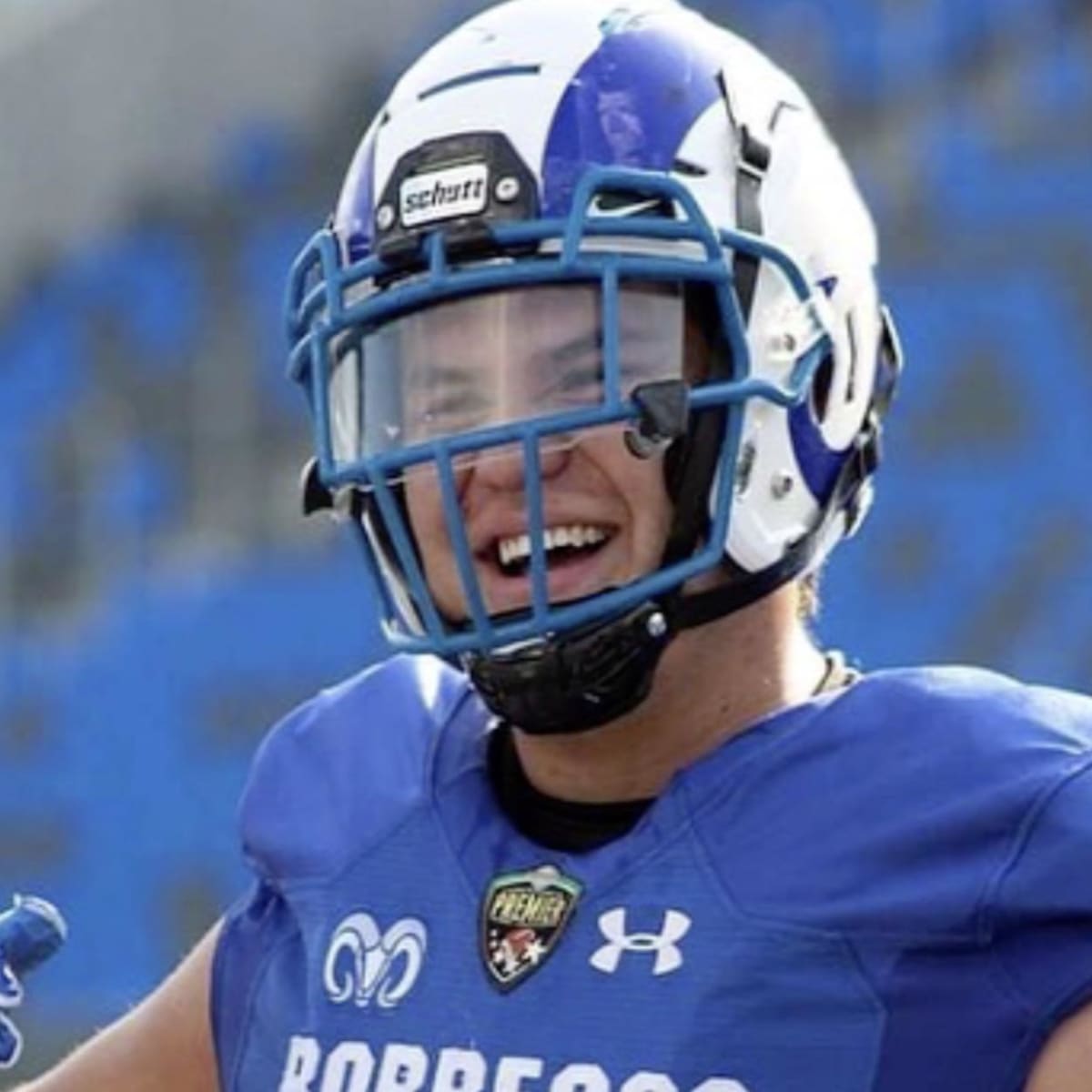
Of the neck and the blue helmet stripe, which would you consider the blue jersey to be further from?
the blue helmet stripe

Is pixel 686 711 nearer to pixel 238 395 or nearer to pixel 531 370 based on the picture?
pixel 531 370

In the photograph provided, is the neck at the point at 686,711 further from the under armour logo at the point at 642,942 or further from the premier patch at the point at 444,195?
the premier patch at the point at 444,195

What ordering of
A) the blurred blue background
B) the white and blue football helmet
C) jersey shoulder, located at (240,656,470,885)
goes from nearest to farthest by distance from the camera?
the white and blue football helmet → jersey shoulder, located at (240,656,470,885) → the blurred blue background

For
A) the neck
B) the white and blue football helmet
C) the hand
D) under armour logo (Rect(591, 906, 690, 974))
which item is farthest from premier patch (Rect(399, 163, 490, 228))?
Answer: the hand

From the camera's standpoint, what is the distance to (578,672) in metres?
1.60

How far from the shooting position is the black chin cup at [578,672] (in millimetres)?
1601

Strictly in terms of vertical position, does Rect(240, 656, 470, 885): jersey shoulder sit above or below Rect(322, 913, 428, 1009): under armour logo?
above

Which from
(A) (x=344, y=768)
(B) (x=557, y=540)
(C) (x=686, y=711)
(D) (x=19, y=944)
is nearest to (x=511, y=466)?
(B) (x=557, y=540)

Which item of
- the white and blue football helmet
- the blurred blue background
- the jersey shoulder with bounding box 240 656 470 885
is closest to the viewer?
the white and blue football helmet

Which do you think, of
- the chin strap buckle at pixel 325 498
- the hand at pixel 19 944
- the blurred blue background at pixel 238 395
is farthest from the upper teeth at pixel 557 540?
the blurred blue background at pixel 238 395

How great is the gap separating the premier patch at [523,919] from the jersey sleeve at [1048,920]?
0.70 feet

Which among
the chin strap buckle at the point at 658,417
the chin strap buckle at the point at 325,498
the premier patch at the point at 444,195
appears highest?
the premier patch at the point at 444,195

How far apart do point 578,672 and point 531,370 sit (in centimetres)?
14

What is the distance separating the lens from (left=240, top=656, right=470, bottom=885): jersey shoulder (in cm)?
176
